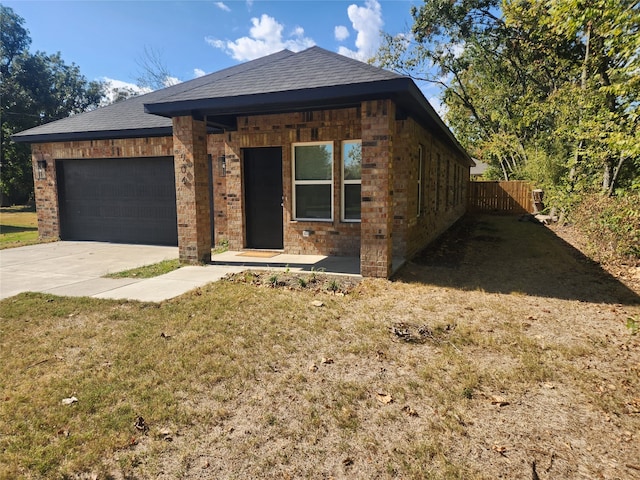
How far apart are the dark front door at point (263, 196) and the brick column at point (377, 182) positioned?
2.99 meters

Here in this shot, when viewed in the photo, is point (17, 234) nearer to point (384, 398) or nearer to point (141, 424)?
point (141, 424)

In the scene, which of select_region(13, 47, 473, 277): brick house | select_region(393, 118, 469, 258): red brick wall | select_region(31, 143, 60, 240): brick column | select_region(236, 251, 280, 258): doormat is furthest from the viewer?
select_region(31, 143, 60, 240): brick column

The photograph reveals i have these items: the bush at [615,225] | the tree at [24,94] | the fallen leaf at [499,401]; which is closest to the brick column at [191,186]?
the fallen leaf at [499,401]

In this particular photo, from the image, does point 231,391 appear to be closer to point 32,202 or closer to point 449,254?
point 449,254

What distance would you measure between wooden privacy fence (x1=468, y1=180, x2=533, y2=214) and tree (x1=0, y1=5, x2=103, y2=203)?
26.8 meters

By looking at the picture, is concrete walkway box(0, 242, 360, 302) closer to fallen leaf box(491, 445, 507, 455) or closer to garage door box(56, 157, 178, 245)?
garage door box(56, 157, 178, 245)

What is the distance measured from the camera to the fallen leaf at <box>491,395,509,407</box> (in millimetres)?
2838

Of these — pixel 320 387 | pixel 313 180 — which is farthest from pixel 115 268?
pixel 320 387

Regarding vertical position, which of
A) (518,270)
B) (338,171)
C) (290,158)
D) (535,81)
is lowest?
(518,270)

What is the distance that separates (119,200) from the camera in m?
10.8

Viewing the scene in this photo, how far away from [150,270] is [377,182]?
170 inches

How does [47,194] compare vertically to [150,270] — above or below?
above

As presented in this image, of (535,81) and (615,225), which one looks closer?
(615,225)

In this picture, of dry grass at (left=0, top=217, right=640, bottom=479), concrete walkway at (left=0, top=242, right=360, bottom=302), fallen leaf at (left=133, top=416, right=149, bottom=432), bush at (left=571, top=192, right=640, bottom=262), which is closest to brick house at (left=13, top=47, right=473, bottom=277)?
concrete walkway at (left=0, top=242, right=360, bottom=302)
